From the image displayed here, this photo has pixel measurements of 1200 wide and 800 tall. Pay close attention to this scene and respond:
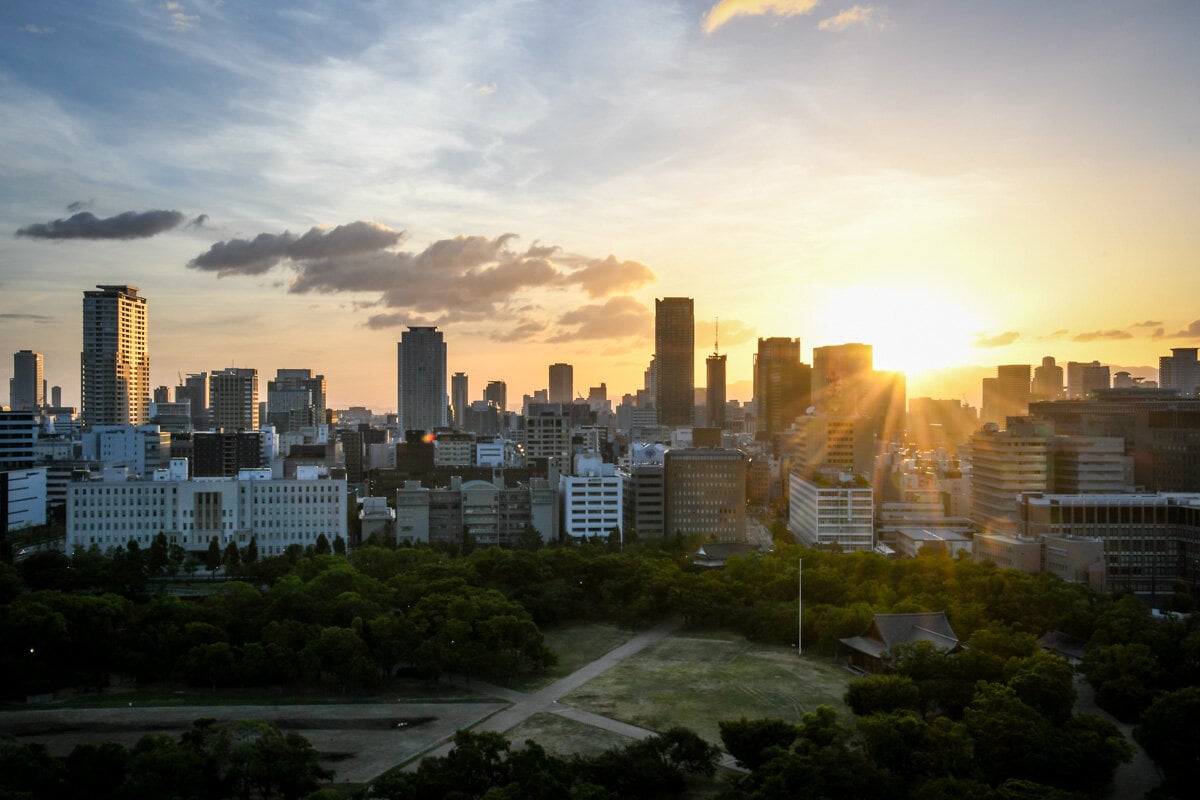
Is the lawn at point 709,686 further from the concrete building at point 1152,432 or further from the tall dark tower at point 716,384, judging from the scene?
the tall dark tower at point 716,384

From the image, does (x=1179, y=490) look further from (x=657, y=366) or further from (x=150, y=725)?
(x=657, y=366)

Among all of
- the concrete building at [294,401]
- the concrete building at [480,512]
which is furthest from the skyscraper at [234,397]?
the concrete building at [480,512]

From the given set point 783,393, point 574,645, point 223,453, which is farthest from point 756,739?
point 783,393

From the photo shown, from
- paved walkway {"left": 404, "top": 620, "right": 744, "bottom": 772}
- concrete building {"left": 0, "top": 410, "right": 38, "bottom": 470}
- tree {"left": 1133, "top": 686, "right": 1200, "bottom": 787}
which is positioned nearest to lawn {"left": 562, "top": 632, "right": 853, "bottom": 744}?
paved walkway {"left": 404, "top": 620, "right": 744, "bottom": 772}

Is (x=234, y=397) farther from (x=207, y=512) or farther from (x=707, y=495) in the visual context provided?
(x=707, y=495)

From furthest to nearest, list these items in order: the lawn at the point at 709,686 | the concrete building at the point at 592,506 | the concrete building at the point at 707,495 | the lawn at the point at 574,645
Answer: the concrete building at the point at 707,495 < the concrete building at the point at 592,506 < the lawn at the point at 574,645 < the lawn at the point at 709,686

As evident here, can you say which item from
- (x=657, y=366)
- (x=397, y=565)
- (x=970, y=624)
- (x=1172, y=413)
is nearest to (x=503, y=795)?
(x=970, y=624)
